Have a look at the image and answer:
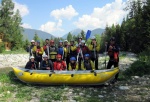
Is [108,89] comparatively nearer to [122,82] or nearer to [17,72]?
[122,82]

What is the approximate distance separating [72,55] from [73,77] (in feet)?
7.67

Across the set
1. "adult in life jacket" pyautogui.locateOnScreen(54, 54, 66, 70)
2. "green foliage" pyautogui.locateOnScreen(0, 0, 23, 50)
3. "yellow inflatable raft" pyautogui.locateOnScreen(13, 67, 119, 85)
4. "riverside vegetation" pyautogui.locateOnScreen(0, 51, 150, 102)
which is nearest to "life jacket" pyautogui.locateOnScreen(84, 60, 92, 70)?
"yellow inflatable raft" pyautogui.locateOnScreen(13, 67, 119, 85)

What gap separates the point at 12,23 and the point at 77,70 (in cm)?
4893

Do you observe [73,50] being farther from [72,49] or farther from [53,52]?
[53,52]

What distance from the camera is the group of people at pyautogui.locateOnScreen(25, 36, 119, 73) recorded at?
12469 mm

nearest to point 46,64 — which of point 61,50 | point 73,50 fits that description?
point 61,50

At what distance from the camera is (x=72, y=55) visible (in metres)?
13.8

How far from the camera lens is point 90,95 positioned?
10250mm

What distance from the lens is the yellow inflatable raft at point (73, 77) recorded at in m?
11.5

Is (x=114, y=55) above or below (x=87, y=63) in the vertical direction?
above

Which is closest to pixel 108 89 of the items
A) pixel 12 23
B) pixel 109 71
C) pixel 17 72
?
pixel 109 71

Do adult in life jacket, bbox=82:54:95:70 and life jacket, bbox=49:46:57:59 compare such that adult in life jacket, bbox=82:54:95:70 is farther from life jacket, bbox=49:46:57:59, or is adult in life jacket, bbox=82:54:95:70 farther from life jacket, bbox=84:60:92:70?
life jacket, bbox=49:46:57:59

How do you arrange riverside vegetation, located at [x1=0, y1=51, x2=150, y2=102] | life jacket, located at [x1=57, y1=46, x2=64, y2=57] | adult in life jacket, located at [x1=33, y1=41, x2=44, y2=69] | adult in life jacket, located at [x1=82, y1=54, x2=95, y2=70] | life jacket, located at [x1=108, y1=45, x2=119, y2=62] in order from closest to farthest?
1. riverside vegetation, located at [x1=0, y1=51, x2=150, y2=102]
2. adult in life jacket, located at [x1=82, y1=54, x2=95, y2=70]
3. life jacket, located at [x1=108, y1=45, x2=119, y2=62]
4. life jacket, located at [x1=57, y1=46, x2=64, y2=57]
5. adult in life jacket, located at [x1=33, y1=41, x2=44, y2=69]

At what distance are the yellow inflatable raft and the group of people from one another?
29.9 inches
